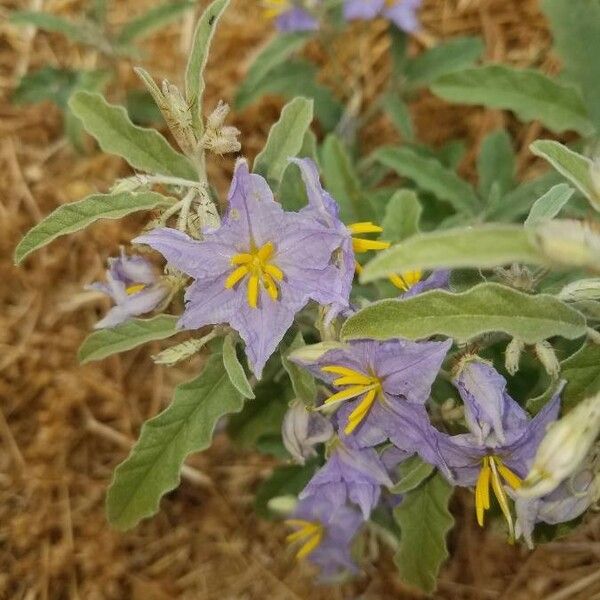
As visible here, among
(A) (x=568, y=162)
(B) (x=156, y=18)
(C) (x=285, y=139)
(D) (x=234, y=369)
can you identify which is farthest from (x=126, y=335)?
(B) (x=156, y=18)

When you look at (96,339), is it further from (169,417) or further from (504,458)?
(504,458)

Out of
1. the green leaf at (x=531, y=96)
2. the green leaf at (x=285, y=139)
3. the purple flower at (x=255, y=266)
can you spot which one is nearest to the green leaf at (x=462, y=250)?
the purple flower at (x=255, y=266)

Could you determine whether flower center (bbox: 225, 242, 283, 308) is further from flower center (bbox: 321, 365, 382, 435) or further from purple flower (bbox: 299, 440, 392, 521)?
purple flower (bbox: 299, 440, 392, 521)

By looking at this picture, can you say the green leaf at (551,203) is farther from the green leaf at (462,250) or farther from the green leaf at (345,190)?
the green leaf at (345,190)

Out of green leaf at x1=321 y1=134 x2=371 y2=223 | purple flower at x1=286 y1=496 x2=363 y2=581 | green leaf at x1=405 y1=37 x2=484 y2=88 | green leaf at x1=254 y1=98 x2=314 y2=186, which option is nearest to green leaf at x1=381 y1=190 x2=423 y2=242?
green leaf at x1=321 y1=134 x2=371 y2=223

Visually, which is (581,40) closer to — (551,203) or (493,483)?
(551,203)
